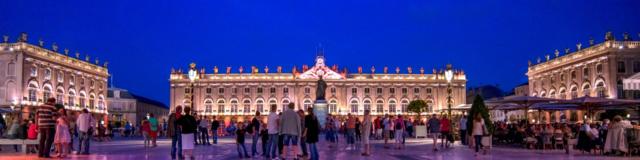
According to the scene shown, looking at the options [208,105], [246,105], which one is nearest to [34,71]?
[208,105]

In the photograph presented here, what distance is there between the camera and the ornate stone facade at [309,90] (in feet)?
319

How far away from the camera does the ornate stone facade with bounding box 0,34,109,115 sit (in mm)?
64812

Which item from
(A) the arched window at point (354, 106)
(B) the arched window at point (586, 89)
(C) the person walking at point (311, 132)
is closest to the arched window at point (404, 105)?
(A) the arched window at point (354, 106)

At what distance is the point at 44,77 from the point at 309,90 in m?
38.1

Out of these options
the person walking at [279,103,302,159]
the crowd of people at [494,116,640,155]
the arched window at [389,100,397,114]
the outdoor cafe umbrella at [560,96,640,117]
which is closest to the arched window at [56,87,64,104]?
the arched window at [389,100,397,114]

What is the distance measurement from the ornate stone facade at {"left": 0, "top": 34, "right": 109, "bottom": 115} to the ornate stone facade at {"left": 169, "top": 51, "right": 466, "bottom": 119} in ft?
52.1

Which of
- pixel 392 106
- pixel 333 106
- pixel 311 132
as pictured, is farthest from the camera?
pixel 392 106

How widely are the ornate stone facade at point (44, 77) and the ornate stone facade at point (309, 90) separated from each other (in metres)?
15.9

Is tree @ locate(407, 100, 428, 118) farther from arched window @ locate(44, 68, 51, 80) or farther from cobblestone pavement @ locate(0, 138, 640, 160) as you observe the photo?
cobblestone pavement @ locate(0, 138, 640, 160)

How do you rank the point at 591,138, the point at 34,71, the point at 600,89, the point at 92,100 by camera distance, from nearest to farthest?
the point at 591,138, the point at 600,89, the point at 34,71, the point at 92,100

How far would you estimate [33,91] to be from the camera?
220ft

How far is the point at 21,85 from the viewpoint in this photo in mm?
64562

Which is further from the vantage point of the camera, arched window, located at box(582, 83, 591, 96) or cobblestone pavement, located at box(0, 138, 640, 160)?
arched window, located at box(582, 83, 591, 96)

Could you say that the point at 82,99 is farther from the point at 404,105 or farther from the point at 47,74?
the point at 404,105
